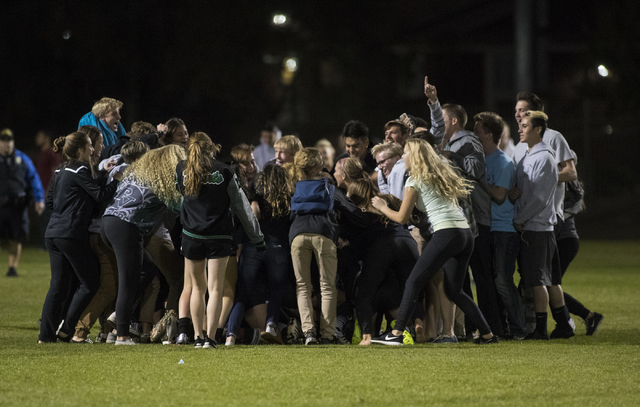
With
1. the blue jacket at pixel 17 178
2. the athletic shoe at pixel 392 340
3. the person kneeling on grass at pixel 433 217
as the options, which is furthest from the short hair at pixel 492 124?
the blue jacket at pixel 17 178

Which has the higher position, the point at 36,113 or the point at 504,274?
the point at 36,113

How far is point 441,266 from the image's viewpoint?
8547mm

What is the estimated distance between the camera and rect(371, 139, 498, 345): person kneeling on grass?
333 inches

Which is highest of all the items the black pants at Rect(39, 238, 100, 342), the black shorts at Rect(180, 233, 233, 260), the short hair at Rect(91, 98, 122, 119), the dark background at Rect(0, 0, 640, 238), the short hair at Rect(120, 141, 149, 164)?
the dark background at Rect(0, 0, 640, 238)

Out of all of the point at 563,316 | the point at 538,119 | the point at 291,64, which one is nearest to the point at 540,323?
the point at 563,316

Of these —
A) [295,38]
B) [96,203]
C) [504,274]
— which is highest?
[295,38]

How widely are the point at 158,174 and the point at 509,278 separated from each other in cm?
364

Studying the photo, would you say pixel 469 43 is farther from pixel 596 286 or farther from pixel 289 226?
pixel 289 226

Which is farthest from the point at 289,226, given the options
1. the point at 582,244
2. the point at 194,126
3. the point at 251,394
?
the point at 194,126

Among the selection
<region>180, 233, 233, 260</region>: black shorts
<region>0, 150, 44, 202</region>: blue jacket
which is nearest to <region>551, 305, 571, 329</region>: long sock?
<region>180, 233, 233, 260</region>: black shorts

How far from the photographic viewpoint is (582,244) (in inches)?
962

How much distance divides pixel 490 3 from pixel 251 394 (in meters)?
34.7

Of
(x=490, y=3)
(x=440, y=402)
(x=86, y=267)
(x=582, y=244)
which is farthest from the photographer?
(x=490, y=3)

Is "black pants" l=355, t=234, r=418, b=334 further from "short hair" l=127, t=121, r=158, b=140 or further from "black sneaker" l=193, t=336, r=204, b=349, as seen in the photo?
"short hair" l=127, t=121, r=158, b=140
